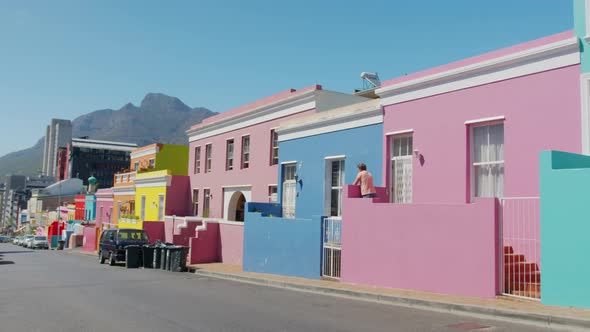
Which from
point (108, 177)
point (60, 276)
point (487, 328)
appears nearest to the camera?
point (487, 328)

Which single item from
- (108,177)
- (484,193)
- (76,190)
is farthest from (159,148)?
(108,177)

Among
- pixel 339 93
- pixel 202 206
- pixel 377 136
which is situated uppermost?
pixel 339 93

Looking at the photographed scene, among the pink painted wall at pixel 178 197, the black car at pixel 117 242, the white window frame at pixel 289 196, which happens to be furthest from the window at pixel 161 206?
the white window frame at pixel 289 196

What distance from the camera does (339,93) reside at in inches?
880

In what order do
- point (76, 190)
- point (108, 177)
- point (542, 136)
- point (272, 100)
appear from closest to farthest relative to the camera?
1. point (542, 136)
2. point (272, 100)
3. point (76, 190)
4. point (108, 177)

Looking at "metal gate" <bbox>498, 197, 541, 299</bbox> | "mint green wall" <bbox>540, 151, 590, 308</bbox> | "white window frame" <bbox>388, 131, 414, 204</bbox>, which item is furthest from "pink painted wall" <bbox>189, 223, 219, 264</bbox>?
"mint green wall" <bbox>540, 151, 590, 308</bbox>

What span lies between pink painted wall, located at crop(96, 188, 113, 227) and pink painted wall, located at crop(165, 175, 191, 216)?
1611 centimetres

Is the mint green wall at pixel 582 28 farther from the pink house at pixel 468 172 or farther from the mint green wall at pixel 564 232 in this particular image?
the mint green wall at pixel 564 232

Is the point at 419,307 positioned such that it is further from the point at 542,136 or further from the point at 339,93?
the point at 339,93

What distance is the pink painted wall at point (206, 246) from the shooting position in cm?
2350

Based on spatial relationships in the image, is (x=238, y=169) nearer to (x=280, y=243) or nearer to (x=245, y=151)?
(x=245, y=151)

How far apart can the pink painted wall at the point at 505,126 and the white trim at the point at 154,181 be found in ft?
64.0

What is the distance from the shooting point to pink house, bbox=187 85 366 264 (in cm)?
2264

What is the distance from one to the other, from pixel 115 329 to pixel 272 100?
16780 millimetres
